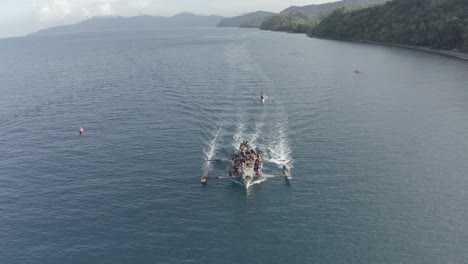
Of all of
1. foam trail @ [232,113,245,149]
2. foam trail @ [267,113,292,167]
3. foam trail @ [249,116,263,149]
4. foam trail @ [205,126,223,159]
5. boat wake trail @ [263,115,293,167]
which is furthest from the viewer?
foam trail @ [232,113,245,149]

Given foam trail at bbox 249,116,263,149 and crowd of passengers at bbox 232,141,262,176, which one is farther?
foam trail at bbox 249,116,263,149

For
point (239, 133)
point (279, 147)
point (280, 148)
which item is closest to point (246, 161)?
point (280, 148)

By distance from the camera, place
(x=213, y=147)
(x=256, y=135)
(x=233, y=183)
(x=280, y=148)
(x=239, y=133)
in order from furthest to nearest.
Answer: (x=239, y=133) < (x=256, y=135) < (x=213, y=147) < (x=280, y=148) < (x=233, y=183)

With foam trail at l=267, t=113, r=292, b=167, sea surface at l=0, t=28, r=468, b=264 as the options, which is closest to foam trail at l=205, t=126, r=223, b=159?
sea surface at l=0, t=28, r=468, b=264

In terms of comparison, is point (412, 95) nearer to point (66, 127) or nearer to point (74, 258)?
point (66, 127)

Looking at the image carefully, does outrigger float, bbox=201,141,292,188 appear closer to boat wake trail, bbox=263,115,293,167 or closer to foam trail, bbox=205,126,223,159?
boat wake trail, bbox=263,115,293,167

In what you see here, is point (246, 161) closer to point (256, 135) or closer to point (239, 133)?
point (256, 135)

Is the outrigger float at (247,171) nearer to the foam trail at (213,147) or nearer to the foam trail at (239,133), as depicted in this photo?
the foam trail at (213,147)

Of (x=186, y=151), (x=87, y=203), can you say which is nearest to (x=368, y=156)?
(x=186, y=151)
